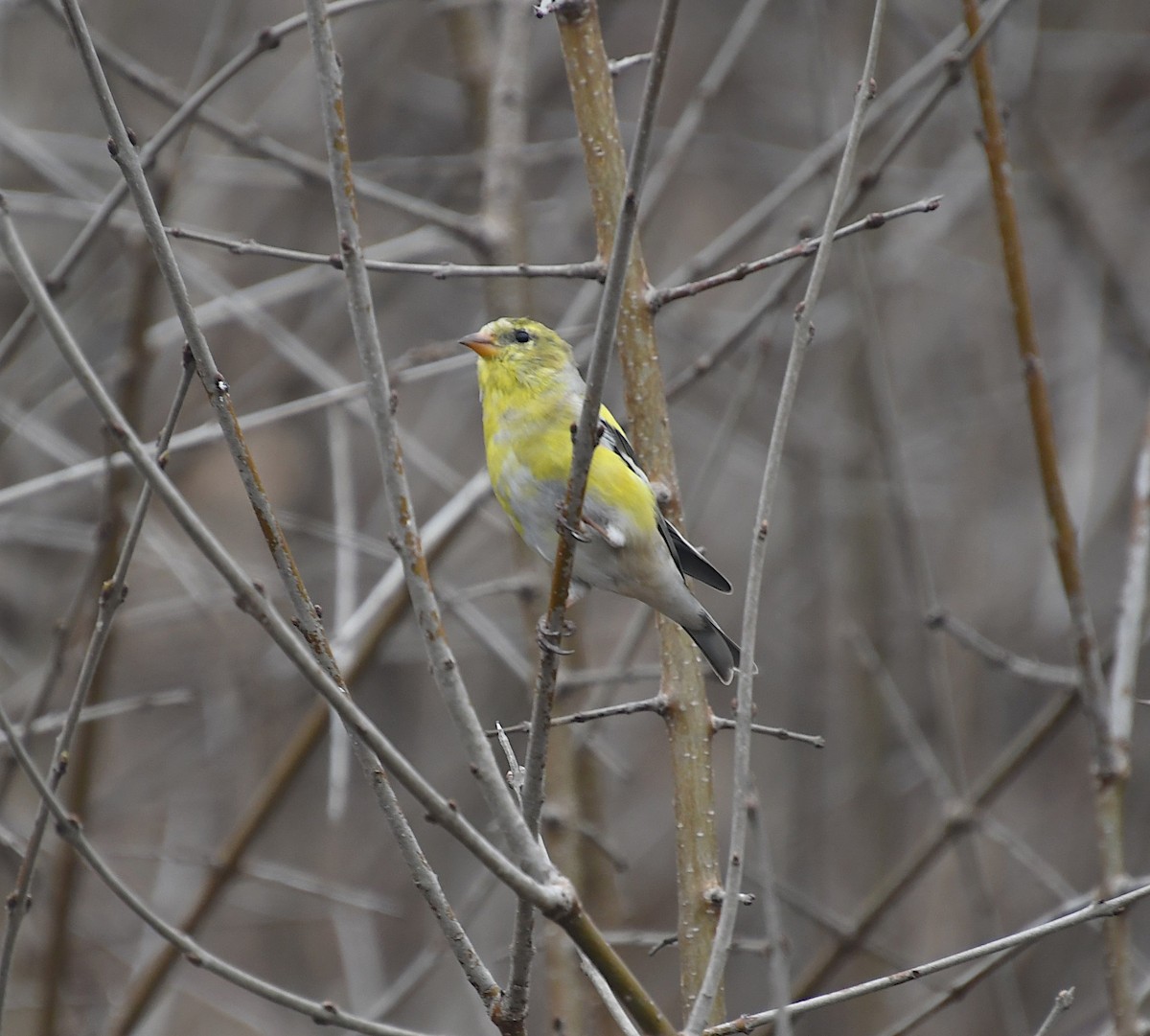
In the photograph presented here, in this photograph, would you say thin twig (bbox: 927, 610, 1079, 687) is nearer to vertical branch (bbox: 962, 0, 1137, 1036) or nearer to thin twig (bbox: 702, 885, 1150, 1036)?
vertical branch (bbox: 962, 0, 1137, 1036)

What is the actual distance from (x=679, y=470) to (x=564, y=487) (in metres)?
4.60

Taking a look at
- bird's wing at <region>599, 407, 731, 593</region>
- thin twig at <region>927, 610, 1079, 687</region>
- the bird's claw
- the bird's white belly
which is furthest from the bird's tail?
the bird's claw

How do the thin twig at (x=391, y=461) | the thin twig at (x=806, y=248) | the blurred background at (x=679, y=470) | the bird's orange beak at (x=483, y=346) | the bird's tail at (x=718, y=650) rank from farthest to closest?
1. the blurred background at (x=679, y=470)
2. the bird's orange beak at (x=483, y=346)
3. the bird's tail at (x=718, y=650)
4. the thin twig at (x=806, y=248)
5. the thin twig at (x=391, y=461)

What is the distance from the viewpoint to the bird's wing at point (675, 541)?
3076mm

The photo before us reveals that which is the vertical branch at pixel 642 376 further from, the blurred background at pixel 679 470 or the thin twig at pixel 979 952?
the blurred background at pixel 679 470

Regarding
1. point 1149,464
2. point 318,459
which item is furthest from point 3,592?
point 1149,464

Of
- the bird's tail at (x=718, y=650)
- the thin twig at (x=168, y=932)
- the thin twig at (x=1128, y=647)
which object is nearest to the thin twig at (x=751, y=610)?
the thin twig at (x=168, y=932)

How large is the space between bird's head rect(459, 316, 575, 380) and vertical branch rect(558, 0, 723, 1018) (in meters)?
0.78

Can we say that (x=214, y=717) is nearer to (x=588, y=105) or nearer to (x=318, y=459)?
(x=318, y=459)

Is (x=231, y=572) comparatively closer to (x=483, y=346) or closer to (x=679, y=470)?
(x=483, y=346)

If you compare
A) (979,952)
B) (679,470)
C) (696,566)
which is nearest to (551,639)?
(979,952)

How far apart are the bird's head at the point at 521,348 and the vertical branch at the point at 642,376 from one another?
777 mm

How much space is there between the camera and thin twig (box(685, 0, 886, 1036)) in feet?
6.20

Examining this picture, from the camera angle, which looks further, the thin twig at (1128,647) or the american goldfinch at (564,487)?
the american goldfinch at (564,487)
